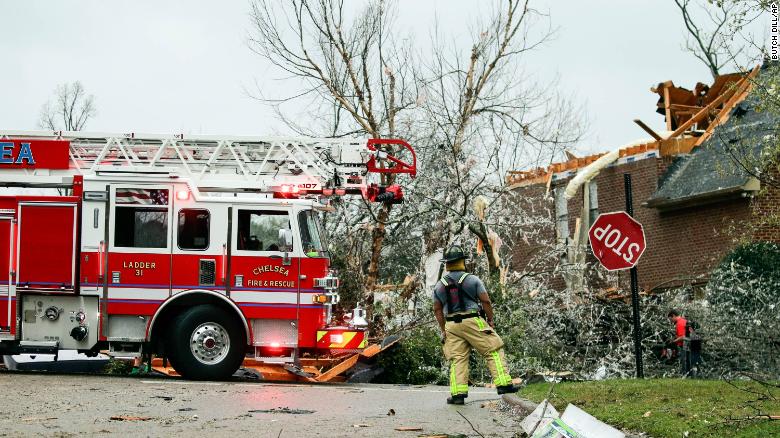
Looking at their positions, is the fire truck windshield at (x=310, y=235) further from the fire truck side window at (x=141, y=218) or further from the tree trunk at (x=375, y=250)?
the tree trunk at (x=375, y=250)

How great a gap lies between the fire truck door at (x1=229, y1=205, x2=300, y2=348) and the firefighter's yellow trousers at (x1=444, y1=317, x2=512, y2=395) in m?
3.69

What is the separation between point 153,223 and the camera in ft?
50.9

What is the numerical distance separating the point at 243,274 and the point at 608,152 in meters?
14.5

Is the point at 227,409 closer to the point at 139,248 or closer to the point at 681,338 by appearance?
the point at 139,248

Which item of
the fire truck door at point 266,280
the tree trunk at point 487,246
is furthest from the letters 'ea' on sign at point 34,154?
the tree trunk at point 487,246

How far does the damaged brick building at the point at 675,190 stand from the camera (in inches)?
930

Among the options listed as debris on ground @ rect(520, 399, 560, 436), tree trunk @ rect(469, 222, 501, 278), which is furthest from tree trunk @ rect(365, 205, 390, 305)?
debris on ground @ rect(520, 399, 560, 436)

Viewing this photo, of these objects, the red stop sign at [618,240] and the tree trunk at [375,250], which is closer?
the red stop sign at [618,240]

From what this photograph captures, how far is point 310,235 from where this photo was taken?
51.1ft

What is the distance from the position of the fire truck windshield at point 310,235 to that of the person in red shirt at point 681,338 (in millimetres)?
6070

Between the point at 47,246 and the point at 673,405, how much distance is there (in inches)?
352

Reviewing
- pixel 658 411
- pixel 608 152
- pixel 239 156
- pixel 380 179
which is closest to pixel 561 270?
pixel 380 179

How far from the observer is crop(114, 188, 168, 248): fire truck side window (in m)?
15.5

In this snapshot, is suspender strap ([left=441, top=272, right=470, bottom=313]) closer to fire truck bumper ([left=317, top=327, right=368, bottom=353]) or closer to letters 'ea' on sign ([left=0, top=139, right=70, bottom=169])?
fire truck bumper ([left=317, top=327, right=368, bottom=353])
